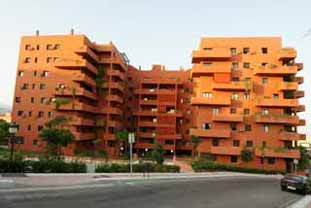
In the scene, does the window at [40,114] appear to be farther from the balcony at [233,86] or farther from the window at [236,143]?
the window at [236,143]

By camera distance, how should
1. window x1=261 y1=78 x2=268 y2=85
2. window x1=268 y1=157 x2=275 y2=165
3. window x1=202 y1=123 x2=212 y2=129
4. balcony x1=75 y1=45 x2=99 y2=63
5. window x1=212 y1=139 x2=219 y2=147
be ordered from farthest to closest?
balcony x1=75 y1=45 x2=99 y2=63, window x1=261 y1=78 x2=268 y2=85, window x1=202 y1=123 x2=212 y2=129, window x1=212 y1=139 x2=219 y2=147, window x1=268 y1=157 x2=275 y2=165

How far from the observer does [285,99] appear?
56.9m

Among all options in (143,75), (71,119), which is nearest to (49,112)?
(71,119)

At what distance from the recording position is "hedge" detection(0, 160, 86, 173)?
62.0ft

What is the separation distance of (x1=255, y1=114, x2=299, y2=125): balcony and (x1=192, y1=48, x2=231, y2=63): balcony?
12.5 metres

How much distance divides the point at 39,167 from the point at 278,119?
148 ft

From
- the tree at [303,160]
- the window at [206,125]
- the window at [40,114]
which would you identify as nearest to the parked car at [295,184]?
the window at [206,125]

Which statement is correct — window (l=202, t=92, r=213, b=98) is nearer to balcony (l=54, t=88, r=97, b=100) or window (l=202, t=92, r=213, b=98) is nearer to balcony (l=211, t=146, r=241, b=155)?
balcony (l=211, t=146, r=241, b=155)

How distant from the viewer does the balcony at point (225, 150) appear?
55.2 metres

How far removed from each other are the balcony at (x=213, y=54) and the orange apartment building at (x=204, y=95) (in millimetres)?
183

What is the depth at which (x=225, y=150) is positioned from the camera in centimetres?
5550

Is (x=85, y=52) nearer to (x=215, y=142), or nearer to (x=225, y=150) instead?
(x=215, y=142)

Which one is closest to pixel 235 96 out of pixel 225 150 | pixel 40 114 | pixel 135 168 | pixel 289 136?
pixel 225 150

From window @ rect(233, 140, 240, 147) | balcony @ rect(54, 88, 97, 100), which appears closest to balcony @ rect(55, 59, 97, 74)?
balcony @ rect(54, 88, 97, 100)
